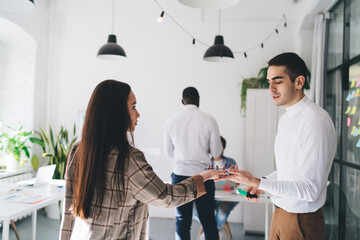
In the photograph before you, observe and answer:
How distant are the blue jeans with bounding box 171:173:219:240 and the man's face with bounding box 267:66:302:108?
1659mm

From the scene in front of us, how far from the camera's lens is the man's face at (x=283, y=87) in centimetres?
169

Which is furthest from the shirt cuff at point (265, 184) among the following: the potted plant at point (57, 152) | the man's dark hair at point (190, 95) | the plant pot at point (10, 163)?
the plant pot at point (10, 163)

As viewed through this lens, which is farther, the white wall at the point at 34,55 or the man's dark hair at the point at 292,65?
the white wall at the point at 34,55

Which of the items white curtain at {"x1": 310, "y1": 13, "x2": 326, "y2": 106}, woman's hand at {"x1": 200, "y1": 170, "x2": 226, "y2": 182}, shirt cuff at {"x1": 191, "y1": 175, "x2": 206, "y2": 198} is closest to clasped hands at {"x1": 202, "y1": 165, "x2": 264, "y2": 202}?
woman's hand at {"x1": 200, "y1": 170, "x2": 226, "y2": 182}

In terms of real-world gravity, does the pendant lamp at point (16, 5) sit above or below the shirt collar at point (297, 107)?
above

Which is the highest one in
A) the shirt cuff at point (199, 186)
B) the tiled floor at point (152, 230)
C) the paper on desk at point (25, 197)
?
the shirt cuff at point (199, 186)

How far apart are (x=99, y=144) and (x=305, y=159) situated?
1023 millimetres

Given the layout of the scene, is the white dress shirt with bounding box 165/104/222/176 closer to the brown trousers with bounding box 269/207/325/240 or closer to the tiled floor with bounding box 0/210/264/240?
the tiled floor with bounding box 0/210/264/240

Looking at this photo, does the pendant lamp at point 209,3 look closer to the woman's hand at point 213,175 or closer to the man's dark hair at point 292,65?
the man's dark hair at point 292,65

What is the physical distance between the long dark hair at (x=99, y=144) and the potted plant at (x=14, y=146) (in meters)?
3.83

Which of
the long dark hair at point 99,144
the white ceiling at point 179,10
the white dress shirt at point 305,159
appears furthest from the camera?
the white ceiling at point 179,10

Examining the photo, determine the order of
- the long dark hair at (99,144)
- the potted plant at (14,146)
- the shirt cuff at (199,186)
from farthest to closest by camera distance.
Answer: the potted plant at (14,146) < the shirt cuff at (199,186) < the long dark hair at (99,144)

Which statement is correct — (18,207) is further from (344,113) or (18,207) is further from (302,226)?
(344,113)

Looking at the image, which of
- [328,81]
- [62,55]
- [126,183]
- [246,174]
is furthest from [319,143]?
[62,55]
